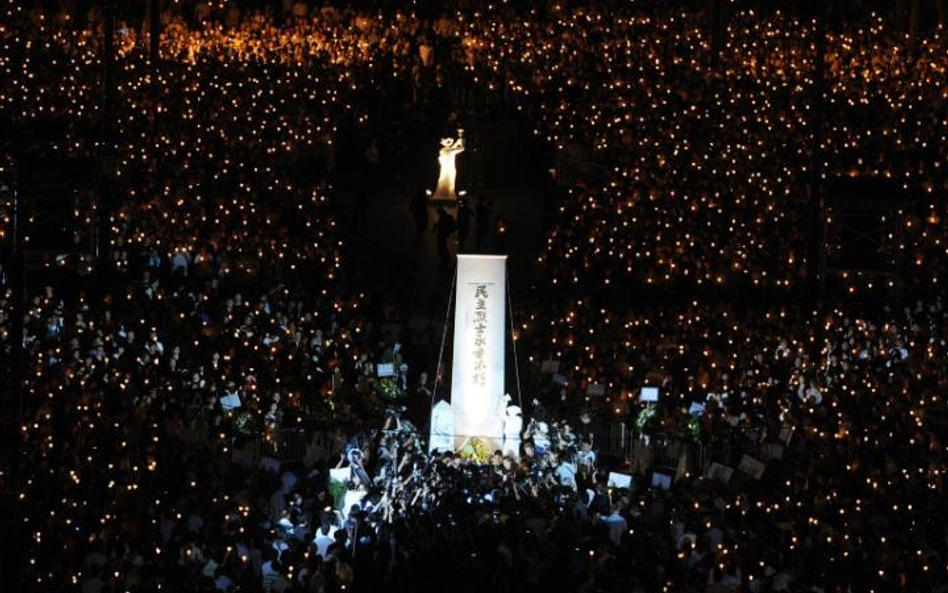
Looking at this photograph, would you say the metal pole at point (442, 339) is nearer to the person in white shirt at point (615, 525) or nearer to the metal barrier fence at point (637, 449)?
the metal barrier fence at point (637, 449)

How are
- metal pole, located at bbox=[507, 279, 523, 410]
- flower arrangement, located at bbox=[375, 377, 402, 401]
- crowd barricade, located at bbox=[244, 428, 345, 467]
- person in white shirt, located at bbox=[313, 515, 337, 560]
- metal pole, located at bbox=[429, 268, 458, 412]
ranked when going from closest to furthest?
person in white shirt, located at bbox=[313, 515, 337, 560] → crowd barricade, located at bbox=[244, 428, 345, 467] → metal pole, located at bbox=[429, 268, 458, 412] → metal pole, located at bbox=[507, 279, 523, 410] → flower arrangement, located at bbox=[375, 377, 402, 401]

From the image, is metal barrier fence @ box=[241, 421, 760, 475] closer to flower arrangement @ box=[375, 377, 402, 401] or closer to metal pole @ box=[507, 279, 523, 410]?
metal pole @ box=[507, 279, 523, 410]

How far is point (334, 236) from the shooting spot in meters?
32.2

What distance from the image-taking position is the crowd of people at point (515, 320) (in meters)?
20.5

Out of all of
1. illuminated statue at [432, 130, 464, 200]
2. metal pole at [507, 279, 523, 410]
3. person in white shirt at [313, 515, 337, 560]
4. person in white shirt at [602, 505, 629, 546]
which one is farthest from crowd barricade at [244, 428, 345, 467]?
illuminated statue at [432, 130, 464, 200]

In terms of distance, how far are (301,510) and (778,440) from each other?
6999 mm

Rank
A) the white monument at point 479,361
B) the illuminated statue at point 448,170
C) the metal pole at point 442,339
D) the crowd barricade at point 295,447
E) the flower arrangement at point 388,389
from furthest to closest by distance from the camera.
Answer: the illuminated statue at point 448,170 < the flower arrangement at point 388,389 < the metal pole at point 442,339 < the white monument at point 479,361 < the crowd barricade at point 295,447

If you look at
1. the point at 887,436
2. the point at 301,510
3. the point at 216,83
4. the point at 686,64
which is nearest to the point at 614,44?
the point at 686,64

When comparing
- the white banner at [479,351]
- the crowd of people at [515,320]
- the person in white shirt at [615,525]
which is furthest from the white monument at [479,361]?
the person in white shirt at [615,525]

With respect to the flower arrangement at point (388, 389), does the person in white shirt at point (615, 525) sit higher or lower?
lower

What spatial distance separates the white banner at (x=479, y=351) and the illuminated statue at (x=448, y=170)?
9389 millimetres

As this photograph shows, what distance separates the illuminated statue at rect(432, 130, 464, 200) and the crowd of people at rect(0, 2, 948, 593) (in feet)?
5.55

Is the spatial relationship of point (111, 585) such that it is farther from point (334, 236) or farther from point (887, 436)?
point (334, 236)

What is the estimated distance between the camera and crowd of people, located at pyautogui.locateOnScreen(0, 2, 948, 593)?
20.5m
